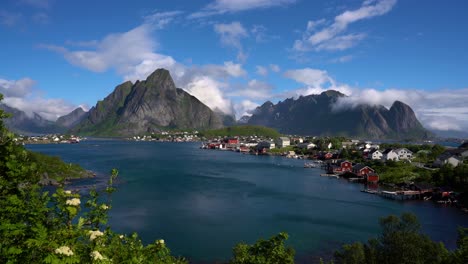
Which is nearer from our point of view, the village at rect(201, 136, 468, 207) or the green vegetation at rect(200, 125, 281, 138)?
the village at rect(201, 136, 468, 207)

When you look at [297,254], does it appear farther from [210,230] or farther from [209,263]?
[210,230]

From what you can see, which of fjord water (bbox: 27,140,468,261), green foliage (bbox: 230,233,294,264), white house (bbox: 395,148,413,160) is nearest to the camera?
green foliage (bbox: 230,233,294,264)

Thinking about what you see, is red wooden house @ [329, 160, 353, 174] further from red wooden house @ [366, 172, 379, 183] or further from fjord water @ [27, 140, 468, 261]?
fjord water @ [27, 140, 468, 261]

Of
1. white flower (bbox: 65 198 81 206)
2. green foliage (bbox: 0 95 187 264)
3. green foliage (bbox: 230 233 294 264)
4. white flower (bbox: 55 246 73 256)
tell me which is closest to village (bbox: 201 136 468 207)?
green foliage (bbox: 230 233 294 264)

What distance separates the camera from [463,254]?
412 inches

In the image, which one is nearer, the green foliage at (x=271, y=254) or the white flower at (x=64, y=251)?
the white flower at (x=64, y=251)

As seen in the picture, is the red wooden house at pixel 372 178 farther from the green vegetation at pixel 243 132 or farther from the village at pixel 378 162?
the green vegetation at pixel 243 132

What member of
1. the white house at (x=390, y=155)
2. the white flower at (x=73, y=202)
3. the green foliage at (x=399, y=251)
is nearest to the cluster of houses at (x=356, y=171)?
the white house at (x=390, y=155)

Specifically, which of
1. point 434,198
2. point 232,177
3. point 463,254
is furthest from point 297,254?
point 232,177

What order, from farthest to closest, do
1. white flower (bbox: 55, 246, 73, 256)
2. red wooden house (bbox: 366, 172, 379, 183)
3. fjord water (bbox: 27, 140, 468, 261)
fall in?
red wooden house (bbox: 366, 172, 379, 183)
fjord water (bbox: 27, 140, 468, 261)
white flower (bbox: 55, 246, 73, 256)

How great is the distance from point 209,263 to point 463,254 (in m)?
13.5

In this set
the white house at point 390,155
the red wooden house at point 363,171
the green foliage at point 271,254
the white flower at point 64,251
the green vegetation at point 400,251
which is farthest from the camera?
the white house at point 390,155

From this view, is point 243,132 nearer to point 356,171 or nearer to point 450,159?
point 356,171

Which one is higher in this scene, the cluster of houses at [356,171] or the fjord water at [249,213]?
the cluster of houses at [356,171]
